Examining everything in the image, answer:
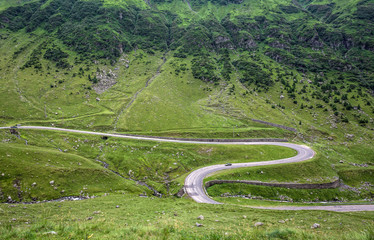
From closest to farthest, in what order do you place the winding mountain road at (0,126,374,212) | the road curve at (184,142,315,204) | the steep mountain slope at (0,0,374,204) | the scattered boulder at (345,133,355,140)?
the winding mountain road at (0,126,374,212) < the road curve at (184,142,315,204) < the steep mountain slope at (0,0,374,204) < the scattered boulder at (345,133,355,140)

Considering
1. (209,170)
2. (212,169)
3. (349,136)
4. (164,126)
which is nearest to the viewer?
(209,170)

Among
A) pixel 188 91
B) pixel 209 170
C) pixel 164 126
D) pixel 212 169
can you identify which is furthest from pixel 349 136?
pixel 164 126

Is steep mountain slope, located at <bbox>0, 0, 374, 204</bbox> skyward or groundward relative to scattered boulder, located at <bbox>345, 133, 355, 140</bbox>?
skyward

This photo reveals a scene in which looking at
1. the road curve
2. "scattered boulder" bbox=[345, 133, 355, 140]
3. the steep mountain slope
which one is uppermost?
the steep mountain slope

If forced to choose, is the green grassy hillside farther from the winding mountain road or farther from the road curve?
the winding mountain road

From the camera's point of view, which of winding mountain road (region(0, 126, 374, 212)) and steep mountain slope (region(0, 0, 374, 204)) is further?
steep mountain slope (region(0, 0, 374, 204))

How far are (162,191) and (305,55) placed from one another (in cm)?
21965

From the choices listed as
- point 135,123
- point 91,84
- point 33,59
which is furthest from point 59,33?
point 135,123

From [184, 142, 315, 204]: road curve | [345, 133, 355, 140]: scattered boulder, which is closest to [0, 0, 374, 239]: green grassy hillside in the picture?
[345, 133, 355, 140]: scattered boulder

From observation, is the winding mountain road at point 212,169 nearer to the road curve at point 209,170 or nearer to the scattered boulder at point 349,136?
the road curve at point 209,170

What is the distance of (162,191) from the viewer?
181ft

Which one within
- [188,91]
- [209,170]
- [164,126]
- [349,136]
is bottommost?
[209,170]

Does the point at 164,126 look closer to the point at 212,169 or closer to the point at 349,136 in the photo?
the point at 212,169

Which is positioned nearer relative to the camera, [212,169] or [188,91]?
[212,169]
